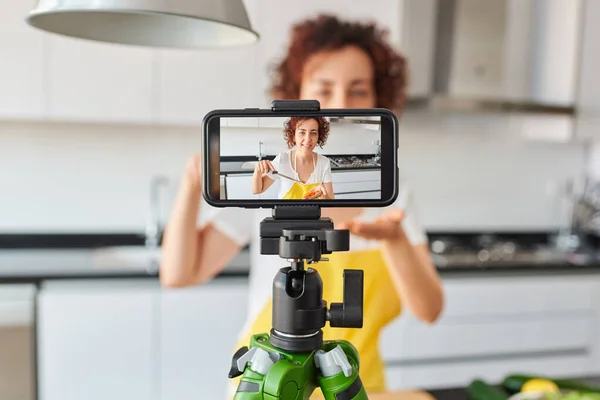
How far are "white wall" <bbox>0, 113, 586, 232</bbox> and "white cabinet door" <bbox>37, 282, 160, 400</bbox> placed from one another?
60 cm

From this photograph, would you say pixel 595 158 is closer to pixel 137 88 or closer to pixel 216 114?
pixel 137 88

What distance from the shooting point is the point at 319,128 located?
445mm

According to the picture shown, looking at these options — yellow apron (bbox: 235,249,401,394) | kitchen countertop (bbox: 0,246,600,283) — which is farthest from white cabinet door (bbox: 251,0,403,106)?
yellow apron (bbox: 235,249,401,394)

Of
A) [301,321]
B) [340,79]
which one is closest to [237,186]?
[301,321]

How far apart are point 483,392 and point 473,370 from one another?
1315 mm

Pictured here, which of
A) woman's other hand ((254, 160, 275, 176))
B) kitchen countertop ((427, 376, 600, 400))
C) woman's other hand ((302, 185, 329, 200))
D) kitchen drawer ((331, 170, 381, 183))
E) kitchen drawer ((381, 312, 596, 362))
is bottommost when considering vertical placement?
kitchen drawer ((381, 312, 596, 362))

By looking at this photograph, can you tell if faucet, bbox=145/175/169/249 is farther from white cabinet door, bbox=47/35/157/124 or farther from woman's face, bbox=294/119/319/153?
woman's face, bbox=294/119/319/153

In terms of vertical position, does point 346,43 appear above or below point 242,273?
above

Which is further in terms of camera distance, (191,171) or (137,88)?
(137,88)

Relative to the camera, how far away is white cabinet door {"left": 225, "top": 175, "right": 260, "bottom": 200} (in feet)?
1.48

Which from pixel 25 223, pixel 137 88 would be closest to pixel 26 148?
pixel 25 223

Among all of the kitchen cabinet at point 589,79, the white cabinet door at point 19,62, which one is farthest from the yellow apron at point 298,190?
the kitchen cabinet at point 589,79

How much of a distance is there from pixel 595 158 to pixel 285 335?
278 cm

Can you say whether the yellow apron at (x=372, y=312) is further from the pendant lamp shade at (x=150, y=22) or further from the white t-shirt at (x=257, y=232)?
the pendant lamp shade at (x=150, y=22)
